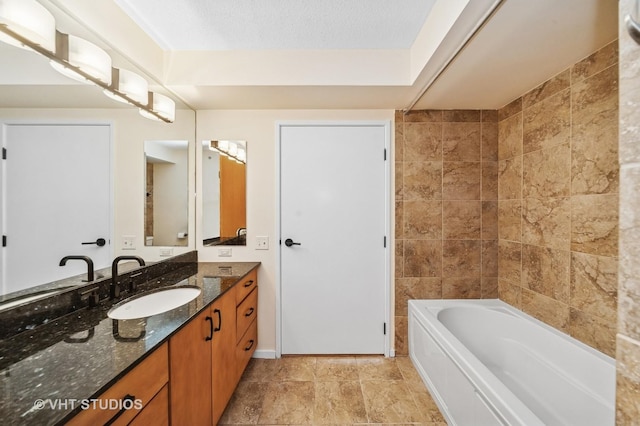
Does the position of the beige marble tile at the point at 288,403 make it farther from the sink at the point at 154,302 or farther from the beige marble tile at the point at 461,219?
the beige marble tile at the point at 461,219

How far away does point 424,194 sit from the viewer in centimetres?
218

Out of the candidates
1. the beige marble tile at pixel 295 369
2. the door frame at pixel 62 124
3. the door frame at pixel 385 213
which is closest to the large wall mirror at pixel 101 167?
the door frame at pixel 62 124

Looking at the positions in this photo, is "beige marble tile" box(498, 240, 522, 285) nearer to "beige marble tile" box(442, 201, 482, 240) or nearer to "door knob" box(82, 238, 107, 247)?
"beige marble tile" box(442, 201, 482, 240)

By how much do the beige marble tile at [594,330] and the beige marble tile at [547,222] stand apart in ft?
1.34

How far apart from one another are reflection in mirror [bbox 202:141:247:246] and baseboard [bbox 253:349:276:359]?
100 cm

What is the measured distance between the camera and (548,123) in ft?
5.56

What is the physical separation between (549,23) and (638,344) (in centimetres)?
146

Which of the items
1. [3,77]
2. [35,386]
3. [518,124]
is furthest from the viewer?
[518,124]

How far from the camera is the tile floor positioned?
1.57 meters

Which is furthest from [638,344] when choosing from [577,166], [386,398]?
[386,398]

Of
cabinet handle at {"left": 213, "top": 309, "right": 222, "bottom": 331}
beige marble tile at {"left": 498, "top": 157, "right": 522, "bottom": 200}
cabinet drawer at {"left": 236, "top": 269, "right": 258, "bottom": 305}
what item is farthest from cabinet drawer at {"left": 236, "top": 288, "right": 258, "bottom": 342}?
beige marble tile at {"left": 498, "top": 157, "right": 522, "bottom": 200}

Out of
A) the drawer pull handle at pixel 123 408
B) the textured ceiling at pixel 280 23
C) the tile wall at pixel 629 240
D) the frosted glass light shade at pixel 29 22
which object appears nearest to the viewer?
the tile wall at pixel 629 240

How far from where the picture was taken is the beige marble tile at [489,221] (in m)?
2.18

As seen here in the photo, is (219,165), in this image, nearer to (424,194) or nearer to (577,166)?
(424,194)
